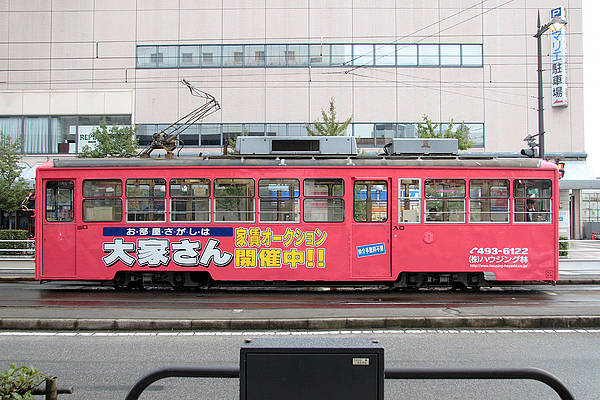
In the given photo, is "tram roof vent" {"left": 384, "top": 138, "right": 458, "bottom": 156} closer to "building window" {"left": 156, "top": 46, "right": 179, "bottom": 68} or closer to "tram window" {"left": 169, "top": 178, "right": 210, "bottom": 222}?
"tram window" {"left": 169, "top": 178, "right": 210, "bottom": 222}

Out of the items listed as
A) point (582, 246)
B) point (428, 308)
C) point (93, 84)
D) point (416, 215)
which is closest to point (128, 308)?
point (428, 308)

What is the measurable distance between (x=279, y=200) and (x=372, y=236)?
2.45m

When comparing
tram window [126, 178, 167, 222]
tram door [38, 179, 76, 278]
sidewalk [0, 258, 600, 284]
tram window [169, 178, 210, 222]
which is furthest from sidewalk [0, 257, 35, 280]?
tram window [169, 178, 210, 222]

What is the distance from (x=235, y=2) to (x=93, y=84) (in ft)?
37.2

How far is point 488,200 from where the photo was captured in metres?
12.3

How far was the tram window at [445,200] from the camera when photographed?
12281 millimetres

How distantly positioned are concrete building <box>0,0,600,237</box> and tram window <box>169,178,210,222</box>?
850 inches

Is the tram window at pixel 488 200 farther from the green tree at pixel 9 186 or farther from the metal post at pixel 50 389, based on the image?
the green tree at pixel 9 186

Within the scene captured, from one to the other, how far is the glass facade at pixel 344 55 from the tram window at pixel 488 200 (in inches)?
906

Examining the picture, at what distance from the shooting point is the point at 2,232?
24.5m

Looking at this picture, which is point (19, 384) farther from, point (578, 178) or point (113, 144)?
point (578, 178)

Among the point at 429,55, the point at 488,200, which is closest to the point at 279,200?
the point at 488,200

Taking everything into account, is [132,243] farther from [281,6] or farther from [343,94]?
[281,6]

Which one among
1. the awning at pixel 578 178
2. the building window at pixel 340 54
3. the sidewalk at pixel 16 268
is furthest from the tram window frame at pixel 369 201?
the awning at pixel 578 178
